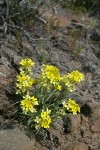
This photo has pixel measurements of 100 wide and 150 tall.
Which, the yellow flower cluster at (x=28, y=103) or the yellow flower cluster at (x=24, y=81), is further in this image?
the yellow flower cluster at (x=24, y=81)

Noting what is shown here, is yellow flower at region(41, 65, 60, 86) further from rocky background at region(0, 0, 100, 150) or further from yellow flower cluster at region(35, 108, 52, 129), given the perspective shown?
rocky background at region(0, 0, 100, 150)

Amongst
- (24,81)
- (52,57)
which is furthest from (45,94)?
(52,57)

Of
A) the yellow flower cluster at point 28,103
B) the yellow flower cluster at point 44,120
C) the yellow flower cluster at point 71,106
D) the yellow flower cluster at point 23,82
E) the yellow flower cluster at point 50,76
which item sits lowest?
the yellow flower cluster at point 44,120

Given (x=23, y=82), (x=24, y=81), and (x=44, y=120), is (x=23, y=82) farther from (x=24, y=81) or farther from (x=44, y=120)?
(x=44, y=120)

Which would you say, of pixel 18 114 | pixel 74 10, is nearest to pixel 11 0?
pixel 74 10

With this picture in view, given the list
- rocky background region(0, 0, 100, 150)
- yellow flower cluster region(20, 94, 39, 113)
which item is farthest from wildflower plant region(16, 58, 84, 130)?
rocky background region(0, 0, 100, 150)

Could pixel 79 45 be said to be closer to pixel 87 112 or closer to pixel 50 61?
pixel 50 61

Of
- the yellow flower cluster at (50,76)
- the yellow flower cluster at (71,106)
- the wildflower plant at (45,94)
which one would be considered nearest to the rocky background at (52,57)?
the wildflower plant at (45,94)

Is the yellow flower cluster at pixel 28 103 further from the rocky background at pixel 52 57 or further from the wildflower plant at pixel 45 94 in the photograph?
the rocky background at pixel 52 57
